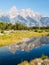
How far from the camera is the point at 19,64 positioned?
36.0 meters

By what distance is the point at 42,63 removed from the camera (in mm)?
34656

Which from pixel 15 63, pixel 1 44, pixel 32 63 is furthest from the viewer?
pixel 1 44

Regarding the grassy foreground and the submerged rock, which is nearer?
the submerged rock

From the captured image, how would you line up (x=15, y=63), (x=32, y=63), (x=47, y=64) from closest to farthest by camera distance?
(x=47, y=64) → (x=32, y=63) → (x=15, y=63)

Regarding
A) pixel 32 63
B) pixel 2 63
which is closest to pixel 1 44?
pixel 2 63

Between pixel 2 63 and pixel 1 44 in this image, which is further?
pixel 1 44

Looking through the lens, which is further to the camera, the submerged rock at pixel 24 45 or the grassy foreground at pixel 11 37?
the grassy foreground at pixel 11 37

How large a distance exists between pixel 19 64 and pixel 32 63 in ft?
8.77

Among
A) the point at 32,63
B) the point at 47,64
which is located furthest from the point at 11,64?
the point at 47,64

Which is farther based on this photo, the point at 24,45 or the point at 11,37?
the point at 11,37

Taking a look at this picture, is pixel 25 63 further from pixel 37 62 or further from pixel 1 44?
pixel 1 44

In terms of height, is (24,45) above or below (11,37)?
below

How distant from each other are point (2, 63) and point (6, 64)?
1578 millimetres

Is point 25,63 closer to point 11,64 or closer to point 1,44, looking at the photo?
point 11,64
